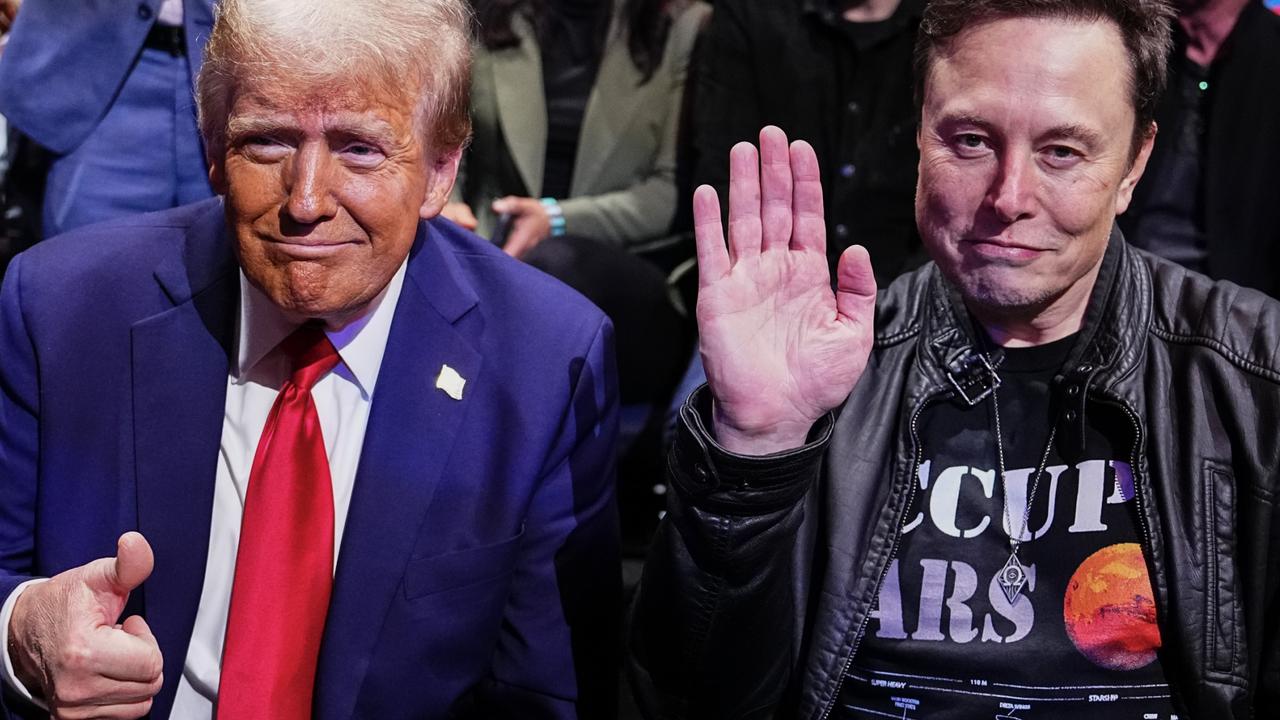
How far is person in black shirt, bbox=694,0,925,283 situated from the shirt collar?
1.37m

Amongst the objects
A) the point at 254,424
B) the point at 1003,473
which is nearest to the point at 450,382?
the point at 254,424

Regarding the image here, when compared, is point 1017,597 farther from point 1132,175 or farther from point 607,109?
point 607,109

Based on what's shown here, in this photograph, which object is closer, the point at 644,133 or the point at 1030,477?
the point at 1030,477

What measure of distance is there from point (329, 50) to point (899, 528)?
107 centimetres

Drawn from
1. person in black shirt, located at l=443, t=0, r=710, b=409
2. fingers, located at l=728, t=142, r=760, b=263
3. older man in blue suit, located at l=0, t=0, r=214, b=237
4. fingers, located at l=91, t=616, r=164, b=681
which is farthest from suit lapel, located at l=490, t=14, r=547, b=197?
fingers, located at l=91, t=616, r=164, b=681

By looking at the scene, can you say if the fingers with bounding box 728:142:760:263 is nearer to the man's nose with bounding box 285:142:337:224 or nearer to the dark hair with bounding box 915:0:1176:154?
the dark hair with bounding box 915:0:1176:154

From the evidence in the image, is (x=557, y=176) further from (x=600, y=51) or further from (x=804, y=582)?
(x=804, y=582)

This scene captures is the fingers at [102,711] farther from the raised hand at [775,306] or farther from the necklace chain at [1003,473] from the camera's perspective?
the necklace chain at [1003,473]

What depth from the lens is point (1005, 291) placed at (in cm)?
210

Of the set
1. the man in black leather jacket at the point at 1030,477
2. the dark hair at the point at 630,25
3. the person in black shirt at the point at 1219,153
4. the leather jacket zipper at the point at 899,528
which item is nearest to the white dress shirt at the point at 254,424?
the man in black leather jacket at the point at 1030,477

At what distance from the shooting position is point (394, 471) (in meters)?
2.07

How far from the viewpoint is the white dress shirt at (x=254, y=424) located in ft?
6.86

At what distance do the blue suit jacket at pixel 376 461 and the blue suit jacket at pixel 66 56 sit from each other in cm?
78

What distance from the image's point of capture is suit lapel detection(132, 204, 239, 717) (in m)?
2.04
